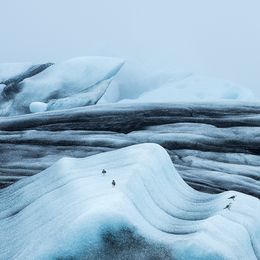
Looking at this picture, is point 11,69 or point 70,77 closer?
point 70,77

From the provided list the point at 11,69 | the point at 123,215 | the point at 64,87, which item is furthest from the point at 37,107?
the point at 123,215

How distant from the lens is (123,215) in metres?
2.21

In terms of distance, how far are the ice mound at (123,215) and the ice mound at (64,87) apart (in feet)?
12.9

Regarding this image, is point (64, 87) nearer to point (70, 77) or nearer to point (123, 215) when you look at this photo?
point (70, 77)

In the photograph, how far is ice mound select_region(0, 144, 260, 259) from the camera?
7.15 ft

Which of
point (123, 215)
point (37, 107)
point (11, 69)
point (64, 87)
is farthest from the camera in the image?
point (11, 69)

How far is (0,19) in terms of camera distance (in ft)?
38.9

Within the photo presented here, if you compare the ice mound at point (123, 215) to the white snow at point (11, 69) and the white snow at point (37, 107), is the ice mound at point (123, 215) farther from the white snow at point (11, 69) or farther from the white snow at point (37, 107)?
the white snow at point (11, 69)

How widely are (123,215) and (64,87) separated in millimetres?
5351

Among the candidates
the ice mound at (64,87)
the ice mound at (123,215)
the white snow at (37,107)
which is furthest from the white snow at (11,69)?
the ice mound at (123,215)

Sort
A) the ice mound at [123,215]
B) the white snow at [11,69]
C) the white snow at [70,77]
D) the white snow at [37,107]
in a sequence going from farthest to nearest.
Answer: the white snow at [11,69], the white snow at [70,77], the white snow at [37,107], the ice mound at [123,215]

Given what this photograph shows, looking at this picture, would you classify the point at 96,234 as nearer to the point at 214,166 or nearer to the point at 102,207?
the point at 102,207

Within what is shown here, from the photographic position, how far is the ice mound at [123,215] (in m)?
2.18

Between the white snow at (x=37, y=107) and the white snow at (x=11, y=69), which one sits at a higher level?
the white snow at (x=11, y=69)
